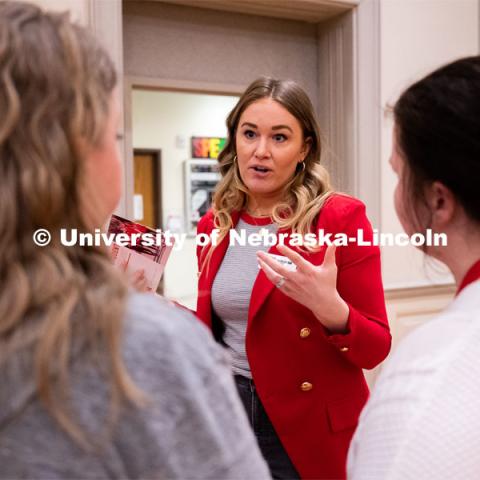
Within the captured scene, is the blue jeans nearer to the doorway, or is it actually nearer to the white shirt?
the white shirt

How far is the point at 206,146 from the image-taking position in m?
5.75

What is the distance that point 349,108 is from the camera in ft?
8.98

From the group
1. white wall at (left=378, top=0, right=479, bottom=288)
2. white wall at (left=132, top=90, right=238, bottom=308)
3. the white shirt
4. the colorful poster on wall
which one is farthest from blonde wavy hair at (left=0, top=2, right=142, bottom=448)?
the colorful poster on wall

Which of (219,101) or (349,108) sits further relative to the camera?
(219,101)

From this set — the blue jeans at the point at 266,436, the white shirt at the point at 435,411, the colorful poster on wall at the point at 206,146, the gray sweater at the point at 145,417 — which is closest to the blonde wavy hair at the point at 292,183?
the blue jeans at the point at 266,436

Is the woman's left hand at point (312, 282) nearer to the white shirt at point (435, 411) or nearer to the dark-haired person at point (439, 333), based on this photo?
the dark-haired person at point (439, 333)

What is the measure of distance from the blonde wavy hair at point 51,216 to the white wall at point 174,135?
4.81 meters

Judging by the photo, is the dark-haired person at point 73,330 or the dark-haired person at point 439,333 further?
the dark-haired person at point 439,333

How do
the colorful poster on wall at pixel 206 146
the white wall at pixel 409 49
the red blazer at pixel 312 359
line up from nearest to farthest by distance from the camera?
the red blazer at pixel 312 359
the white wall at pixel 409 49
the colorful poster on wall at pixel 206 146

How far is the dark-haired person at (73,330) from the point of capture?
513 millimetres

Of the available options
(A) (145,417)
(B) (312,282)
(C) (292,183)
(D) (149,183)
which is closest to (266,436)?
(B) (312,282)

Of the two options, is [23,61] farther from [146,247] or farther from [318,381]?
[318,381]

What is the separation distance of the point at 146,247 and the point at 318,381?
1.77 ft

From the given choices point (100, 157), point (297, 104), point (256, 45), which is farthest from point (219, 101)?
point (100, 157)
